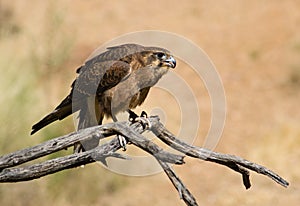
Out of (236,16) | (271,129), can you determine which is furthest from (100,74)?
(236,16)

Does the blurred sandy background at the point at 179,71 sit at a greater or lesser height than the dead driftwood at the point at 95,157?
greater

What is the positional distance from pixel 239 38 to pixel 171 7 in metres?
3.89

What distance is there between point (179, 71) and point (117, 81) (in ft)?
43.5

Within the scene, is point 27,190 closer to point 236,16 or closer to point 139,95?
point 139,95

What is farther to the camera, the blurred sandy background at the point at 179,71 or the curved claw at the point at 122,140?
the blurred sandy background at the point at 179,71

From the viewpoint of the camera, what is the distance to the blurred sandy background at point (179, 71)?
10562mm

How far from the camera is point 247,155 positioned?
511 inches

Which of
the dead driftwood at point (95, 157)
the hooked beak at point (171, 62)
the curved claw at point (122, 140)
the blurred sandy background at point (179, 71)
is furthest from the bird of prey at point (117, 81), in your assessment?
the blurred sandy background at point (179, 71)

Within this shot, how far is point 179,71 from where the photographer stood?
18.9 m

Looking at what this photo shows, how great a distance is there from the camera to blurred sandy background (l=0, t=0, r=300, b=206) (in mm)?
10562

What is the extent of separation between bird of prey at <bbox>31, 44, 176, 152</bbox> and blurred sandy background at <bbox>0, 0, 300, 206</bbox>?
3.80 meters

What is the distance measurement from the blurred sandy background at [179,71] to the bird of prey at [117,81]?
3.80m

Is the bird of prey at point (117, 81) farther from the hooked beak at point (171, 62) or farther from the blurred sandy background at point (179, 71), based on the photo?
the blurred sandy background at point (179, 71)

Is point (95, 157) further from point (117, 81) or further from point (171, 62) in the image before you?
point (117, 81)
